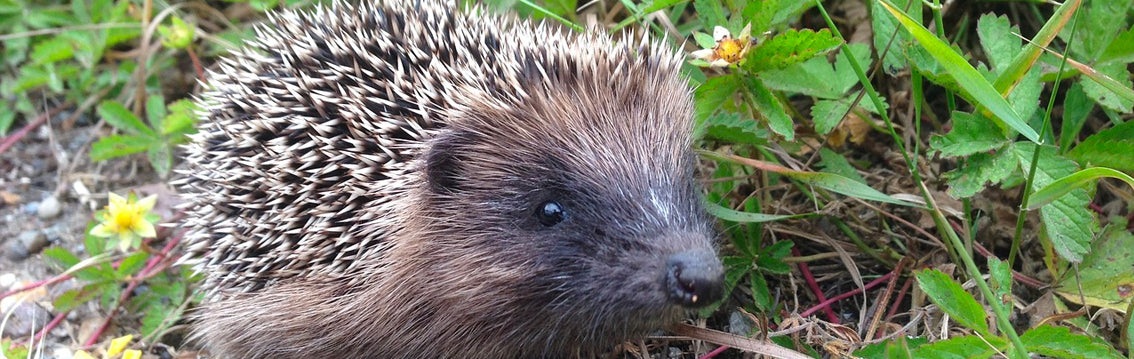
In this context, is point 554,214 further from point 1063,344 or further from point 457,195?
point 1063,344

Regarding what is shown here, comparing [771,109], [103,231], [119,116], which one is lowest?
[103,231]

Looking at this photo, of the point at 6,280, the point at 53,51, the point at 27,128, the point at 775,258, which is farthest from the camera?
the point at 27,128

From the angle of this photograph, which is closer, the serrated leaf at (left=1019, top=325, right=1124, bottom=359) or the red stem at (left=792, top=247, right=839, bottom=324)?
the serrated leaf at (left=1019, top=325, right=1124, bottom=359)

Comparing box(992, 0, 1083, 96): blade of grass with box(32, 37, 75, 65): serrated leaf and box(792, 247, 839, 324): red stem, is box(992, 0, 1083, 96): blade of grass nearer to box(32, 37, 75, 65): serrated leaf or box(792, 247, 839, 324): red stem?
box(792, 247, 839, 324): red stem

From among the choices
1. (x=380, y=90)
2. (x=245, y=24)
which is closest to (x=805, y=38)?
(x=380, y=90)

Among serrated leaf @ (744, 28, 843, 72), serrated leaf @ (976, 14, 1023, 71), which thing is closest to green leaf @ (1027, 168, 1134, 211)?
serrated leaf @ (976, 14, 1023, 71)

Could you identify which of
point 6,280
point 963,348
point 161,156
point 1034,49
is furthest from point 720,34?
point 6,280

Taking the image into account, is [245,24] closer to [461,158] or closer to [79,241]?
[79,241]
